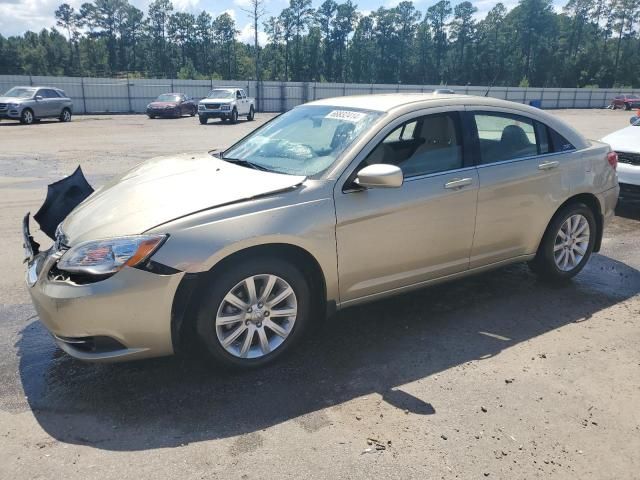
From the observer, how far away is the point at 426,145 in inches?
164

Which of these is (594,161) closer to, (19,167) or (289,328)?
(289,328)

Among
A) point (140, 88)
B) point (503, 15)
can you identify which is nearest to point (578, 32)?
point (503, 15)

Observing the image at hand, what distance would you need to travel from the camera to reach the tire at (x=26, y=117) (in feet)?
77.7

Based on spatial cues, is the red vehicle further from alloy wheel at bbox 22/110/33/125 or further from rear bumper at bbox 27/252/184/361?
rear bumper at bbox 27/252/184/361

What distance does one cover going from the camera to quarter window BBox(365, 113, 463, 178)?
3956mm

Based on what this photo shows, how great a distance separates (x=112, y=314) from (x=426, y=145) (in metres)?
2.56

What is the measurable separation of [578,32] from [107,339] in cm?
12531

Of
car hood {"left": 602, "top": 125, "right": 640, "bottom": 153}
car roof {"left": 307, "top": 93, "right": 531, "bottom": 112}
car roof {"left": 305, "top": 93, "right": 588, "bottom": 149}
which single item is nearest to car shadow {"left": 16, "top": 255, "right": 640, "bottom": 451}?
car roof {"left": 305, "top": 93, "right": 588, "bottom": 149}

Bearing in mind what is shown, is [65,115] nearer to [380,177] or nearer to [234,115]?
[234,115]

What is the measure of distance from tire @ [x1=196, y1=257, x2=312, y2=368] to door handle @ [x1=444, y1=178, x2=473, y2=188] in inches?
53.4

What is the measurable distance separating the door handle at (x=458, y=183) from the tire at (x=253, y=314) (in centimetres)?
136

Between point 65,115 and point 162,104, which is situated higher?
point 162,104

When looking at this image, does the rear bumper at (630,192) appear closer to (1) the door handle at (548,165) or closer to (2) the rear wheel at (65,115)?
(1) the door handle at (548,165)

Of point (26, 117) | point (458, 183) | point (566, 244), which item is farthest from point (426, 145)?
point (26, 117)
